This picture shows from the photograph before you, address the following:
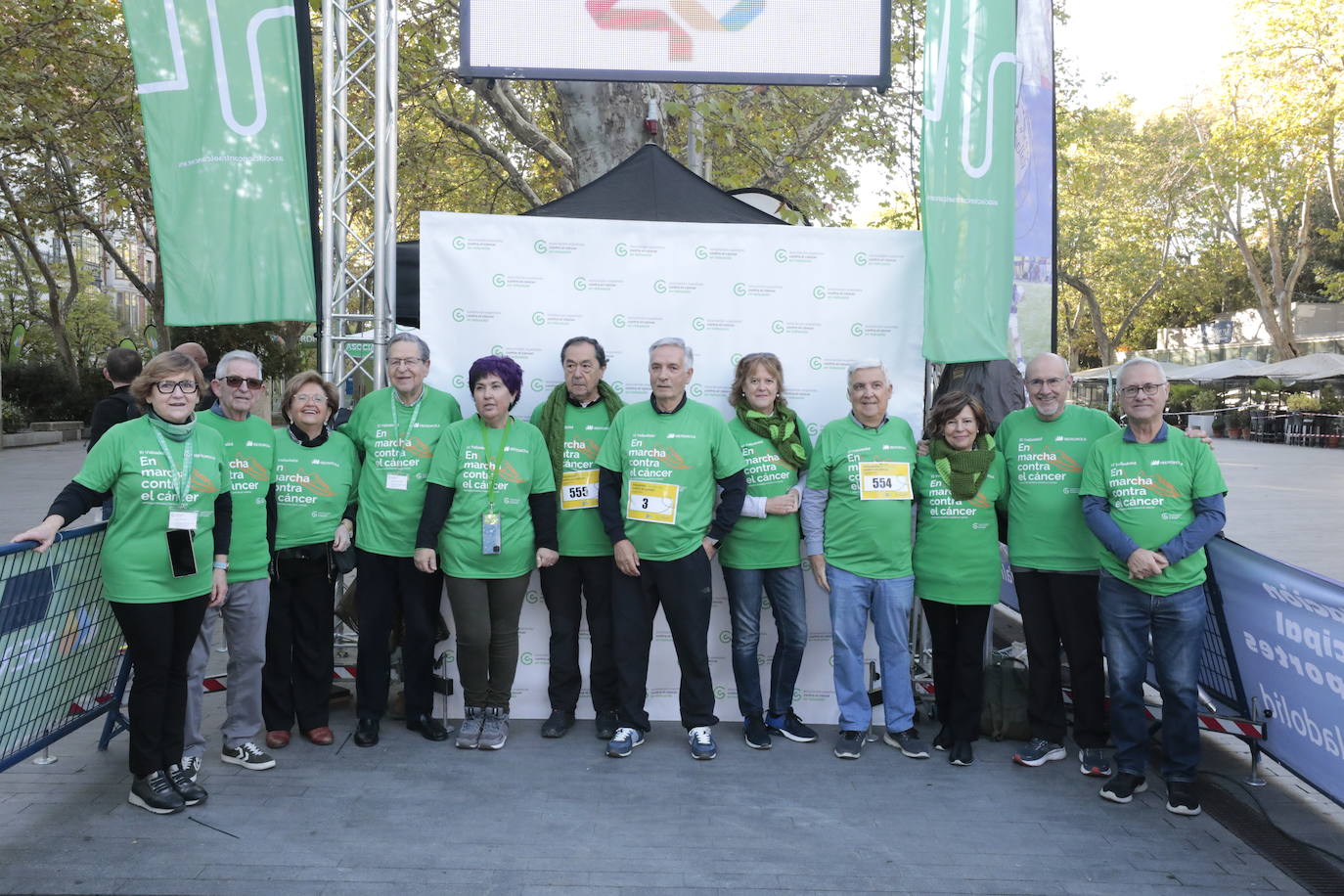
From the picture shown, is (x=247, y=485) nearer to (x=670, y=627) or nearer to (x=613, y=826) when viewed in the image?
(x=670, y=627)

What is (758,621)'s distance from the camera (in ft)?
15.0

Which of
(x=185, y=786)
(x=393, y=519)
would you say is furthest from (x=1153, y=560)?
(x=185, y=786)

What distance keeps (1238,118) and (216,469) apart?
28191 millimetres

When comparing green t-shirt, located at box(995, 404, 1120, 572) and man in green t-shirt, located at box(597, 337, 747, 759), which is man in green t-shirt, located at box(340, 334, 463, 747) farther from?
green t-shirt, located at box(995, 404, 1120, 572)

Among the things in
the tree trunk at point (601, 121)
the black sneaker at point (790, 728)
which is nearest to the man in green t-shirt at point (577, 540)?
the black sneaker at point (790, 728)

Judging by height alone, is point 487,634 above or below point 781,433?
below

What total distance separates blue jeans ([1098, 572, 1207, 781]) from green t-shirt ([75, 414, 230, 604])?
3559mm

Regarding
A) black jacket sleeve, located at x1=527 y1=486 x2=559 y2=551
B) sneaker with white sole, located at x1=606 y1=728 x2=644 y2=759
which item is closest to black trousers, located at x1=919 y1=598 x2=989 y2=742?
sneaker with white sole, located at x1=606 y1=728 x2=644 y2=759

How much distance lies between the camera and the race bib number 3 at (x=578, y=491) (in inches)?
180

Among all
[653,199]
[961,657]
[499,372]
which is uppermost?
[653,199]

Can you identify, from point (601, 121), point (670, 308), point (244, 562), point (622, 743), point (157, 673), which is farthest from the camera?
point (601, 121)

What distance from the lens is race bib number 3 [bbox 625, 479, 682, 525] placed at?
4.31m

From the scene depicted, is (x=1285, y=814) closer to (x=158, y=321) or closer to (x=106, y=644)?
(x=106, y=644)

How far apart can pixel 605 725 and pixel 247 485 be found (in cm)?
194
